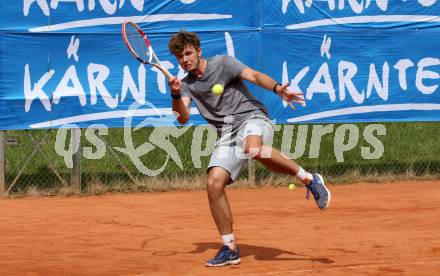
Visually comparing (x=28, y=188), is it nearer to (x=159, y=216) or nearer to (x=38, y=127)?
(x=38, y=127)

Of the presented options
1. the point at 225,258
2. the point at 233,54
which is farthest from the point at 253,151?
the point at 233,54

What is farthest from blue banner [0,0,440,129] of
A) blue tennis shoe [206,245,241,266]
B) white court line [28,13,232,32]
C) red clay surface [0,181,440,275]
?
blue tennis shoe [206,245,241,266]

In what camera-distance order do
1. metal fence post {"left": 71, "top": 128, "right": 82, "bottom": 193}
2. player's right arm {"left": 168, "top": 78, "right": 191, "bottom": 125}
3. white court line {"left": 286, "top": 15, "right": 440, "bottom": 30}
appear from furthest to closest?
white court line {"left": 286, "top": 15, "right": 440, "bottom": 30}, metal fence post {"left": 71, "top": 128, "right": 82, "bottom": 193}, player's right arm {"left": 168, "top": 78, "right": 191, "bottom": 125}

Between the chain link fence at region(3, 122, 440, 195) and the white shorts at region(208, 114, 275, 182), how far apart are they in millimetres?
4441

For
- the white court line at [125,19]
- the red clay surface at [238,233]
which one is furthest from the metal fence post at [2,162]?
the white court line at [125,19]

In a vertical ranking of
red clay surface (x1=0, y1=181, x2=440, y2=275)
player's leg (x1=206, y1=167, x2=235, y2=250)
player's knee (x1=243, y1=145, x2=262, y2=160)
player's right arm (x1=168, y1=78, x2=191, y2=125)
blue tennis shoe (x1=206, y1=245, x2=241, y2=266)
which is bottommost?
red clay surface (x1=0, y1=181, x2=440, y2=275)

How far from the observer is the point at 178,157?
12797 millimetres

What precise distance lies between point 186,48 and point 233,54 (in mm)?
4618

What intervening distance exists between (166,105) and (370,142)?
12.5 ft

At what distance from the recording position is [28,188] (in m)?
Result: 11.4

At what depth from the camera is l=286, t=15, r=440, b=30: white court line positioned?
1185 cm

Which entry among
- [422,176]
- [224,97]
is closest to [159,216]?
[224,97]

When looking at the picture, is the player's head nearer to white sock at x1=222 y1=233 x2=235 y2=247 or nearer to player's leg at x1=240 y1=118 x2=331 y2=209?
player's leg at x1=240 y1=118 x2=331 y2=209

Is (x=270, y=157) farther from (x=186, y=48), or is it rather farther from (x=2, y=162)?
(x=2, y=162)
